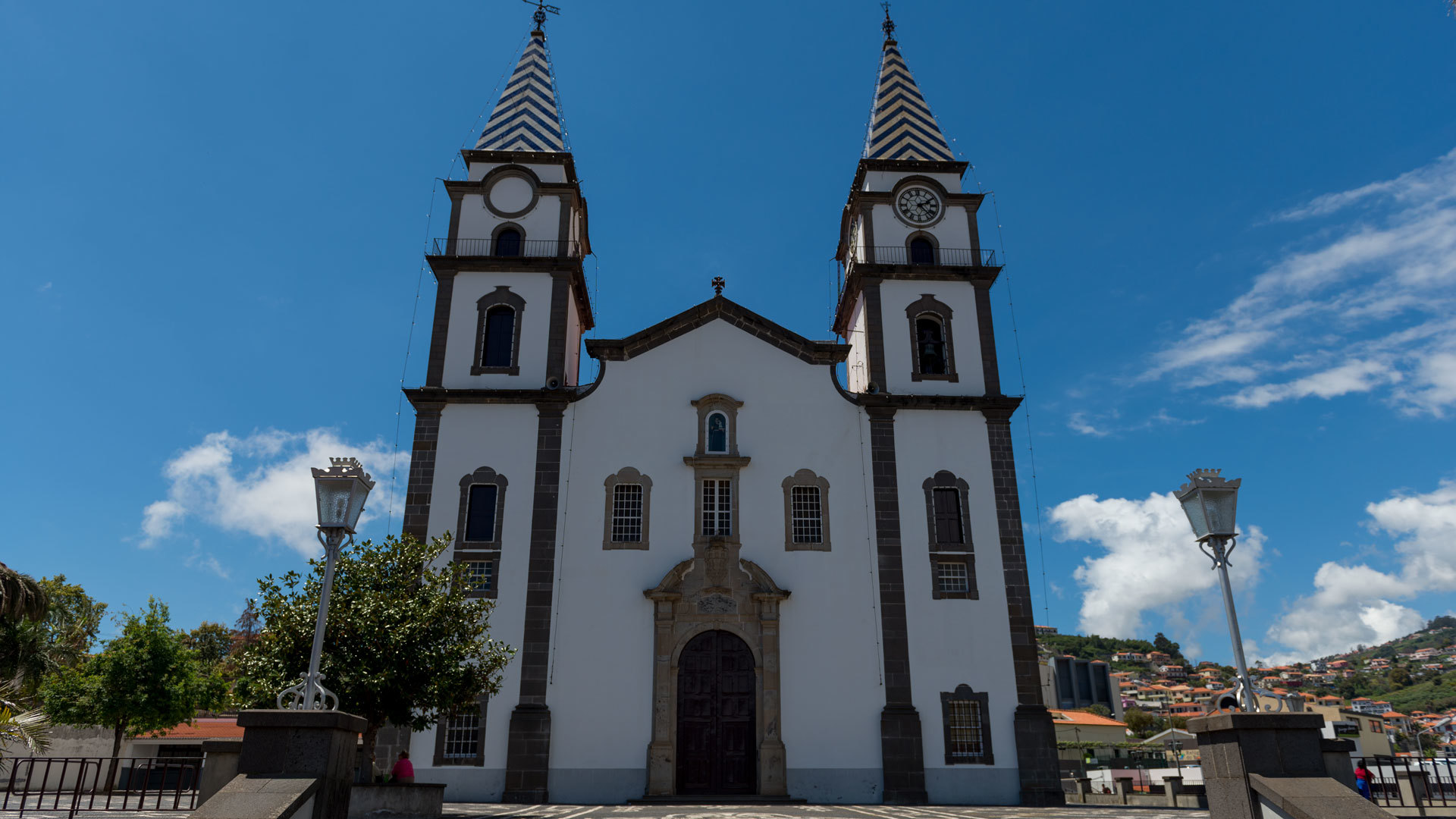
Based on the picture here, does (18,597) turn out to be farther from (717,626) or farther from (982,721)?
(982,721)

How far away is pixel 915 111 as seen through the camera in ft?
100

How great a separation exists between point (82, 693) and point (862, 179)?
28.8m

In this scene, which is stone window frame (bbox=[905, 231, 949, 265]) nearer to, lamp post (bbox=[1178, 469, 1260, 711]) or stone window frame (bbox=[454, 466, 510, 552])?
stone window frame (bbox=[454, 466, 510, 552])

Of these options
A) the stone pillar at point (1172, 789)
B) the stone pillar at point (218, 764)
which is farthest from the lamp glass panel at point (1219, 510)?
the stone pillar at point (1172, 789)

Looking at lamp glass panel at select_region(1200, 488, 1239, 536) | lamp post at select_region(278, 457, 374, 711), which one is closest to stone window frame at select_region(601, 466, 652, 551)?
lamp post at select_region(278, 457, 374, 711)

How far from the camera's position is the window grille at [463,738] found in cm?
2183

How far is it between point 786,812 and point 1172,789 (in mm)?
11799

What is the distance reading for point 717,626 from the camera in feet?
75.0

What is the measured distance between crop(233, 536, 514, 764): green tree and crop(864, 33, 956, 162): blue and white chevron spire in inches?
739

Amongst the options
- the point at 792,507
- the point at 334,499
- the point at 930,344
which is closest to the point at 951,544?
the point at 792,507

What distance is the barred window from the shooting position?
2219cm

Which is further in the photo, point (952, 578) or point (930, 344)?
point (930, 344)

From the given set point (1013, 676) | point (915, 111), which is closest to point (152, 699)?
point (1013, 676)

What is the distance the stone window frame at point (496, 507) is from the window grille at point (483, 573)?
33 cm
